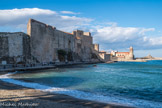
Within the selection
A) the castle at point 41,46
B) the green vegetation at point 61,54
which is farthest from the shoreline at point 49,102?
the green vegetation at point 61,54

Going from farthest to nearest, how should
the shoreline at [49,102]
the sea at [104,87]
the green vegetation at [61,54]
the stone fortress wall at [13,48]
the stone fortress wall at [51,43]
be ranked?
1. the green vegetation at [61,54]
2. the stone fortress wall at [51,43]
3. the stone fortress wall at [13,48]
4. the sea at [104,87]
5. the shoreline at [49,102]

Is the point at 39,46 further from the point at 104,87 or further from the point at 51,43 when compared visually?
the point at 104,87

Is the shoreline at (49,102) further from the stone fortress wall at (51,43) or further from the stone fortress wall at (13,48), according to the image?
the stone fortress wall at (51,43)

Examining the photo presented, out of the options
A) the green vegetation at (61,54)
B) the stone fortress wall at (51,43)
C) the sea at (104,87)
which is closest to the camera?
the sea at (104,87)

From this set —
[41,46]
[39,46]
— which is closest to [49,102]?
[39,46]

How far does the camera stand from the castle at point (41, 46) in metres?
21.2

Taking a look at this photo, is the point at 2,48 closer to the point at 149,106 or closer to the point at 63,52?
the point at 63,52

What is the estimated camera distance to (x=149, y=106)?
17.1 ft

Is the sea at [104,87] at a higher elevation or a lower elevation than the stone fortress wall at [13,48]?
lower

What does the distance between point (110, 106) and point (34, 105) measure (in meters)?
2.35

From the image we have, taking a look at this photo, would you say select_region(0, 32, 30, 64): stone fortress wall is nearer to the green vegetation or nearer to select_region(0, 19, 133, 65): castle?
select_region(0, 19, 133, 65): castle

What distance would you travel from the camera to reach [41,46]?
92.0 ft

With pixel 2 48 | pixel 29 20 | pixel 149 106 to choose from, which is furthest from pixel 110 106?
pixel 29 20

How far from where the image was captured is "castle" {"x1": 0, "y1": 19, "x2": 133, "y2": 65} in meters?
21.2
